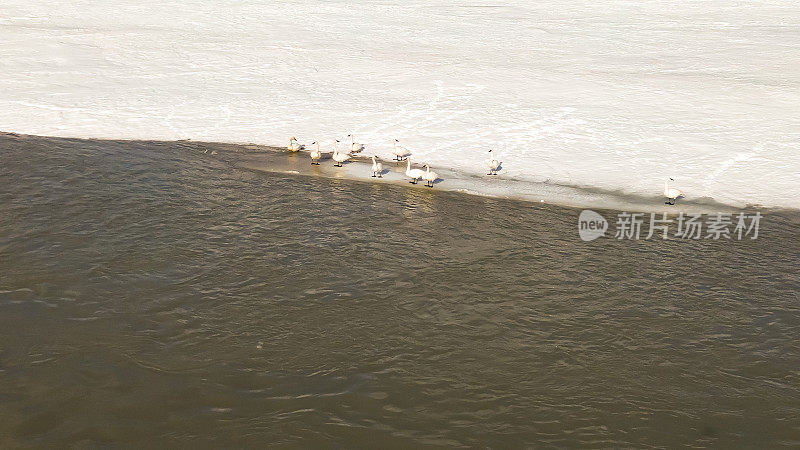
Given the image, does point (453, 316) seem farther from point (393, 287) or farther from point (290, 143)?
point (290, 143)

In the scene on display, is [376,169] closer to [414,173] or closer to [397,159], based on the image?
[414,173]

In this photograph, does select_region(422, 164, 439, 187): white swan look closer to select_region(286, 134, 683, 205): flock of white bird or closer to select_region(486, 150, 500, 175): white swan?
select_region(286, 134, 683, 205): flock of white bird

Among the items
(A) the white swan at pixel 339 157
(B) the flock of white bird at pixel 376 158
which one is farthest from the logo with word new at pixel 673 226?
(A) the white swan at pixel 339 157

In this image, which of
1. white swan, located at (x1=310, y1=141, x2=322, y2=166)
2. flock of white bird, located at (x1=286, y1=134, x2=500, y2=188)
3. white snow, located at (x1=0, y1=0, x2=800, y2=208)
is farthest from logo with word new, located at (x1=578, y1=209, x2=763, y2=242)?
white swan, located at (x1=310, y1=141, x2=322, y2=166)

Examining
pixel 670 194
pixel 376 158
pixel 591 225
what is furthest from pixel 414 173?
pixel 670 194

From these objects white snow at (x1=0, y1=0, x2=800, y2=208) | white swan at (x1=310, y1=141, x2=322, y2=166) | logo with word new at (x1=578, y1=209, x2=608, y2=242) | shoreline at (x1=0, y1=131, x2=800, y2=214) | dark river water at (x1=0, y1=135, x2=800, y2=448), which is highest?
white snow at (x1=0, y1=0, x2=800, y2=208)

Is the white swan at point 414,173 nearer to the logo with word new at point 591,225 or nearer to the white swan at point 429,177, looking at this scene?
the white swan at point 429,177
